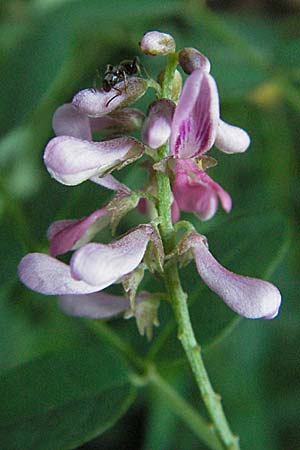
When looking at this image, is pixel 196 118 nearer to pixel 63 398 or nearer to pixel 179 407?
pixel 63 398

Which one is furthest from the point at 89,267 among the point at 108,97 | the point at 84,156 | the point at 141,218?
the point at 141,218

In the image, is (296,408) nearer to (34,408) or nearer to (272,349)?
(272,349)

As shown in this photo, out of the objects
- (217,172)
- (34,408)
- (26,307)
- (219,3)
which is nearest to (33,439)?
(34,408)

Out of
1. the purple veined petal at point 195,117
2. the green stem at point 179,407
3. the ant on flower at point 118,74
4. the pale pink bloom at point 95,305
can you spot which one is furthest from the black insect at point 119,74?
the green stem at point 179,407

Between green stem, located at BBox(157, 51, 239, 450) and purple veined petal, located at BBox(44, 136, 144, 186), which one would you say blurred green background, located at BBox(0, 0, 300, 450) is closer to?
green stem, located at BBox(157, 51, 239, 450)

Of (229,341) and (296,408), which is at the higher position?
(229,341)

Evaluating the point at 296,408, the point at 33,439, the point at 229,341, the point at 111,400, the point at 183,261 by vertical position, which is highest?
the point at 183,261
